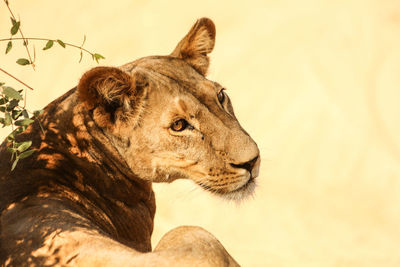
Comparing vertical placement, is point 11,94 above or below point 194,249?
above

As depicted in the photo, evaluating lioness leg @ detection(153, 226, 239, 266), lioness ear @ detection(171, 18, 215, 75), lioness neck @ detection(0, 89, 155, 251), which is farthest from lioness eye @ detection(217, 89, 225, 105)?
lioness leg @ detection(153, 226, 239, 266)

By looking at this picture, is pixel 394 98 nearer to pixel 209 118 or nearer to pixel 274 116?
pixel 274 116

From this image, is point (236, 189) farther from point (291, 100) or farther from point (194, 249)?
point (291, 100)

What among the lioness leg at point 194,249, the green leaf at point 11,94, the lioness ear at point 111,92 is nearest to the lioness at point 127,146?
the lioness ear at point 111,92

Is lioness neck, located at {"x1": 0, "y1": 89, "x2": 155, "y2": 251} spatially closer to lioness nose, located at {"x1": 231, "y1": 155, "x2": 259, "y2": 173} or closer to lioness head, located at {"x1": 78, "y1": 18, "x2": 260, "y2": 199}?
lioness head, located at {"x1": 78, "y1": 18, "x2": 260, "y2": 199}

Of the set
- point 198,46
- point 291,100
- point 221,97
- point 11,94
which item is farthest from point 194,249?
point 291,100

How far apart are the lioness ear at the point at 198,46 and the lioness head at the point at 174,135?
0.57m

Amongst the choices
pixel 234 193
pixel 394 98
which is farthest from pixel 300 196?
pixel 234 193

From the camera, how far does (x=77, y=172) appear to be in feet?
11.4

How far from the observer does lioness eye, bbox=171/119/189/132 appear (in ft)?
11.6

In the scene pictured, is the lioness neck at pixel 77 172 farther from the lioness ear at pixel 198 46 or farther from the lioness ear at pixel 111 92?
the lioness ear at pixel 198 46

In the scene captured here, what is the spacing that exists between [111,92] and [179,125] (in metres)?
0.43

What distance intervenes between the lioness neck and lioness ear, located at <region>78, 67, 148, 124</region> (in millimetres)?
119

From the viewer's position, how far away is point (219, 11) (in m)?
10.3
